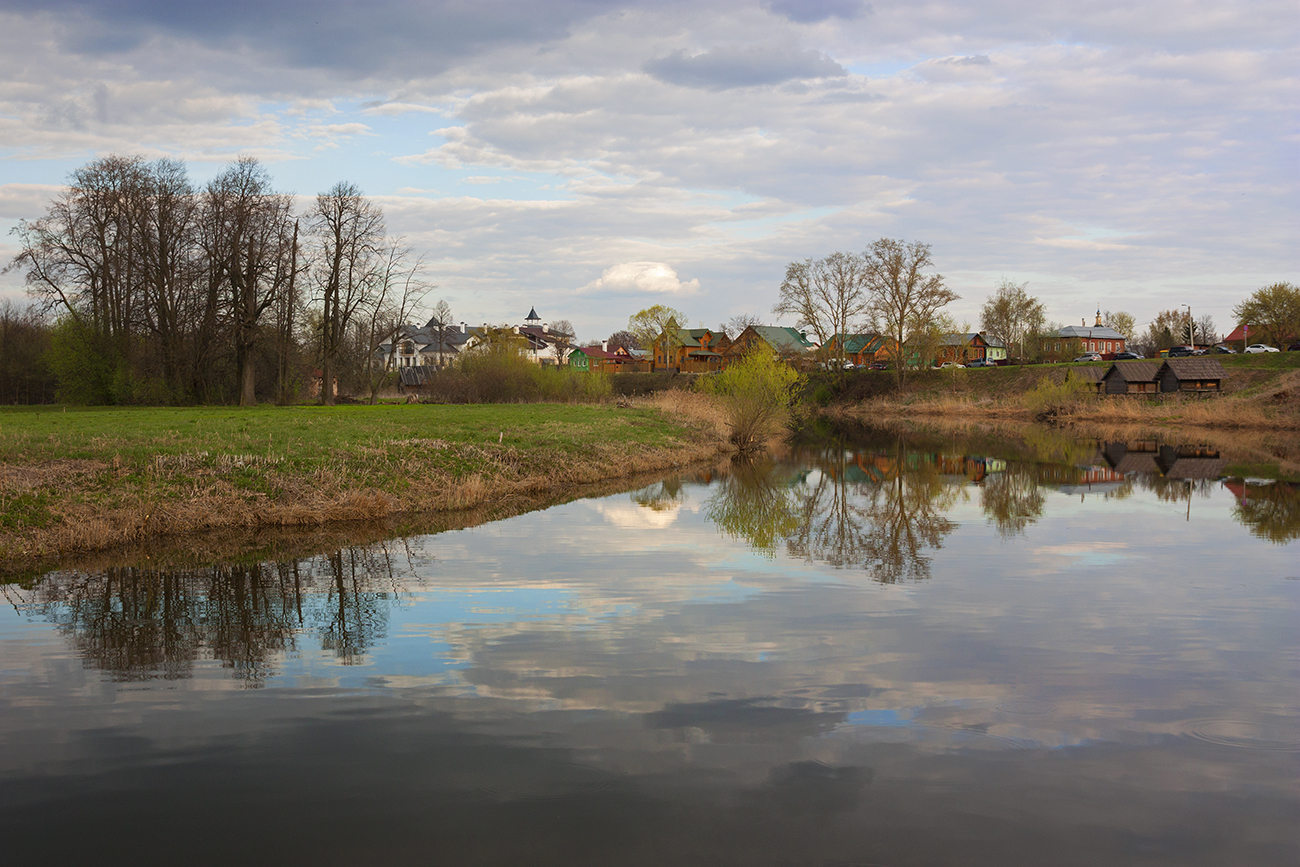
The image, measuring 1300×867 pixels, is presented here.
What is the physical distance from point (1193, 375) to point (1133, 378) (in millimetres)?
3772

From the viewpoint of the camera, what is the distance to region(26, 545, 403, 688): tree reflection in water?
1058 cm

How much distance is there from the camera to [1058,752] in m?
7.86

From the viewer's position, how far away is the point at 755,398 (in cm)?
3959

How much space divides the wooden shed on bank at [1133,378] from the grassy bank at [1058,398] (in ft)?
8.38

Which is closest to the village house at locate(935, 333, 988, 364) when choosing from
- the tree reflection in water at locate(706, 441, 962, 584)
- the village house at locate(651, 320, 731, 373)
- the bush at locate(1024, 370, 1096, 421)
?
the village house at locate(651, 320, 731, 373)

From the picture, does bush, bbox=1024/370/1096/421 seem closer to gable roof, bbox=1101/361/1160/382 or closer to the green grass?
gable roof, bbox=1101/361/1160/382

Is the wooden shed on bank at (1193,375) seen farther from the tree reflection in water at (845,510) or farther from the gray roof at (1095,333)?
the gray roof at (1095,333)

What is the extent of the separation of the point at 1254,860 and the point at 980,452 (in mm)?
36709

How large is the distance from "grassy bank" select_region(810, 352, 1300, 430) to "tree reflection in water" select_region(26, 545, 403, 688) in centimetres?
5281

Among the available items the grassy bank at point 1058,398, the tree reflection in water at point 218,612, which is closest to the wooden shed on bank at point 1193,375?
the grassy bank at point 1058,398

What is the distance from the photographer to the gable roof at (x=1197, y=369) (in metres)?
60.0

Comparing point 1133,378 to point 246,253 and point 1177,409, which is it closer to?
point 1177,409

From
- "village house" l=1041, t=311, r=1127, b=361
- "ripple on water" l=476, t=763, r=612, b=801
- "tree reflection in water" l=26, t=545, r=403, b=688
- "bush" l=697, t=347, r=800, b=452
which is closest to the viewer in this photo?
"ripple on water" l=476, t=763, r=612, b=801

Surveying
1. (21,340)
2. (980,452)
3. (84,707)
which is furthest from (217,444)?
(21,340)
